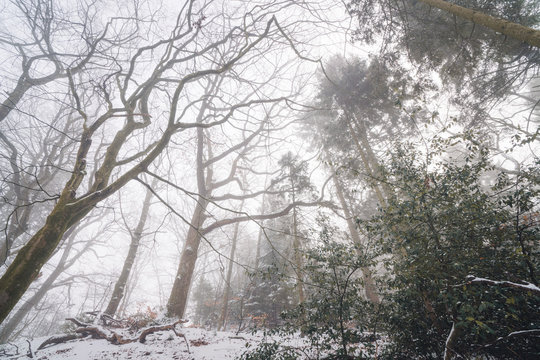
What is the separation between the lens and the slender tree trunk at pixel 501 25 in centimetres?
275

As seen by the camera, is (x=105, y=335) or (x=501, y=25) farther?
(x=105, y=335)

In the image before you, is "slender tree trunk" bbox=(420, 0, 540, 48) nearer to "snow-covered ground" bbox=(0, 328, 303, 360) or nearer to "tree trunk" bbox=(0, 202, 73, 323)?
"tree trunk" bbox=(0, 202, 73, 323)

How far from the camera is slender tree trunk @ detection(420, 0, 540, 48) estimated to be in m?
2.75

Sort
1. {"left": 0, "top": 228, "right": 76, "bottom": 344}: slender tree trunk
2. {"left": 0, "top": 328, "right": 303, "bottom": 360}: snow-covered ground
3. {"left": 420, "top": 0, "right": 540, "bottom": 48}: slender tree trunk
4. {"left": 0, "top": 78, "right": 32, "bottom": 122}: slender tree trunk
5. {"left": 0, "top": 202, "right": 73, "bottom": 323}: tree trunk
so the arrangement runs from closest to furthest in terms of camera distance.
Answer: {"left": 0, "top": 202, "right": 73, "bottom": 323}: tree trunk
{"left": 420, "top": 0, "right": 540, "bottom": 48}: slender tree trunk
{"left": 0, "top": 328, "right": 303, "bottom": 360}: snow-covered ground
{"left": 0, "top": 78, "right": 32, "bottom": 122}: slender tree trunk
{"left": 0, "top": 228, "right": 76, "bottom": 344}: slender tree trunk

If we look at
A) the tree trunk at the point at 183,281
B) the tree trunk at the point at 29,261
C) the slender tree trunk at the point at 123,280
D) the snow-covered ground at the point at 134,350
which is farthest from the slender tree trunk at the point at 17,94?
the tree trunk at the point at 29,261

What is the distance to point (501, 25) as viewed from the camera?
3008 mm

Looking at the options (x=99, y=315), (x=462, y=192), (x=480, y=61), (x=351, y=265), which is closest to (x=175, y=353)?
(x=99, y=315)

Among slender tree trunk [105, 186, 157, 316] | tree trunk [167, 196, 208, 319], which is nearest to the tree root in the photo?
tree trunk [167, 196, 208, 319]

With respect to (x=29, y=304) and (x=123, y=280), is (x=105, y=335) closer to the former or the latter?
(x=123, y=280)

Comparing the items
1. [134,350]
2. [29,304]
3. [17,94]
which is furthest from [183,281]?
[29,304]

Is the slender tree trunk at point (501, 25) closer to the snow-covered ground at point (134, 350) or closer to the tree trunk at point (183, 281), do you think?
the tree trunk at point (183, 281)

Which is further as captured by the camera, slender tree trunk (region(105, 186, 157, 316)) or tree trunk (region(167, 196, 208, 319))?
slender tree trunk (region(105, 186, 157, 316))

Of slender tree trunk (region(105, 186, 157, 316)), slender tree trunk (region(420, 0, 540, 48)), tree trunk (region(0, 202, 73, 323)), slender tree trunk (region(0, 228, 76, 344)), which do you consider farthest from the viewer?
slender tree trunk (region(0, 228, 76, 344))

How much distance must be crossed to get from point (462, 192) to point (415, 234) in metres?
1.08
